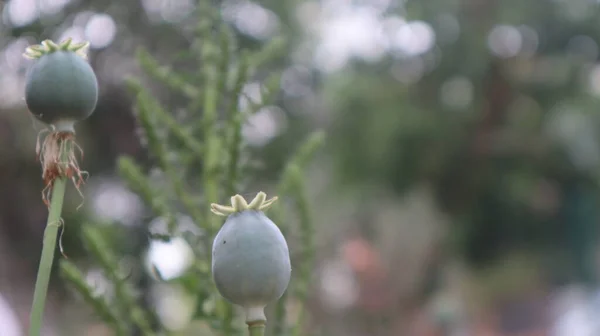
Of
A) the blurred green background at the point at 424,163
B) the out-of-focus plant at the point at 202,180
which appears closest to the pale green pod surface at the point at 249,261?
the out-of-focus plant at the point at 202,180

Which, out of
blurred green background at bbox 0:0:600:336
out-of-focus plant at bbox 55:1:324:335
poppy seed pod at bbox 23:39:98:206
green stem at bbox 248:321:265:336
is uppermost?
blurred green background at bbox 0:0:600:336

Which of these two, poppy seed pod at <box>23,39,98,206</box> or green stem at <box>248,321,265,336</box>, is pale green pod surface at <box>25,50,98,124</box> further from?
green stem at <box>248,321,265,336</box>

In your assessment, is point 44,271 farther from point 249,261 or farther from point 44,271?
point 249,261

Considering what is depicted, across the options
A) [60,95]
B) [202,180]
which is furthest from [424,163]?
[60,95]

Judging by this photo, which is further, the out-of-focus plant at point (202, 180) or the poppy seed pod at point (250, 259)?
the out-of-focus plant at point (202, 180)

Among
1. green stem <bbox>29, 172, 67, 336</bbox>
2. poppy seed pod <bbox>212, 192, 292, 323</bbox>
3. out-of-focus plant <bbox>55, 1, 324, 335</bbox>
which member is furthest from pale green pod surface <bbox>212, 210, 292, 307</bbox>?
out-of-focus plant <bbox>55, 1, 324, 335</bbox>

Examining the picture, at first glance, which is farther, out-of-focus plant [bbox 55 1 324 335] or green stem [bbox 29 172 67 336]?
out-of-focus plant [bbox 55 1 324 335]

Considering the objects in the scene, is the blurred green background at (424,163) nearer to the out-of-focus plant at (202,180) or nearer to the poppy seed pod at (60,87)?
the out-of-focus plant at (202,180)
